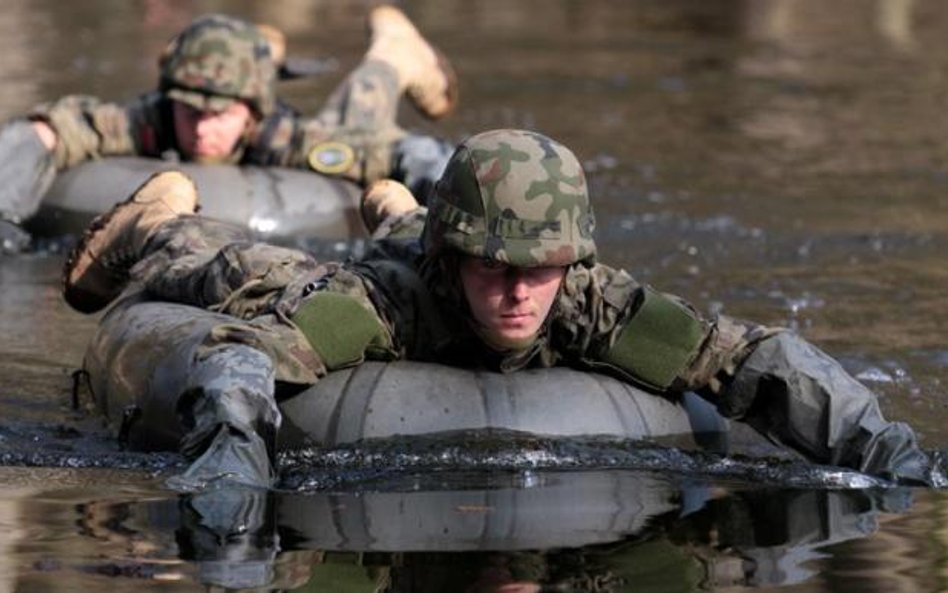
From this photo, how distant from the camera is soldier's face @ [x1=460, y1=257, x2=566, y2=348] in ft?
28.9

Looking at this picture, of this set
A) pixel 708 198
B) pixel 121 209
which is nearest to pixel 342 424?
pixel 121 209

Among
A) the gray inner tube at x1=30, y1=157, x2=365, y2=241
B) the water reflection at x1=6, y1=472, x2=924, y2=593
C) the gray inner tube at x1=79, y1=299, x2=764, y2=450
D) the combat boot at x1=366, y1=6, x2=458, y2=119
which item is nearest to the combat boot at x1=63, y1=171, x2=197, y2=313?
the gray inner tube at x1=79, y1=299, x2=764, y2=450

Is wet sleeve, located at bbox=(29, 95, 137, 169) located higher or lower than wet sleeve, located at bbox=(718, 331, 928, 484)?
higher

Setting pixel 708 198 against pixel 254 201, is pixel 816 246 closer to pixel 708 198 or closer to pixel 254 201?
pixel 708 198

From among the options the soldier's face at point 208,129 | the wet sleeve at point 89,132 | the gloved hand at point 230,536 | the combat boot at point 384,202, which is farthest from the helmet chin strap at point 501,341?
the wet sleeve at point 89,132

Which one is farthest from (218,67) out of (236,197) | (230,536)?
(230,536)

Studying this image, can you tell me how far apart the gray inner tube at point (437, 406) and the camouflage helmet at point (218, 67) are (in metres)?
5.20

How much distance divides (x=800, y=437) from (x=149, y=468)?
2080 mm

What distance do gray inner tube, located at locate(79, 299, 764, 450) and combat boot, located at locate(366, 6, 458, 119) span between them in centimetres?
816

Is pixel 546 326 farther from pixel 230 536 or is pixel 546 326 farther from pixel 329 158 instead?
pixel 329 158

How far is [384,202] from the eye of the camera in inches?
436

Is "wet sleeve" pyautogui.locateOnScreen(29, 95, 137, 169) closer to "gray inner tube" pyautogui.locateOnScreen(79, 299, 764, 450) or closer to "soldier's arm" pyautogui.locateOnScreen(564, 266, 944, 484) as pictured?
"gray inner tube" pyautogui.locateOnScreen(79, 299, 764, 450)

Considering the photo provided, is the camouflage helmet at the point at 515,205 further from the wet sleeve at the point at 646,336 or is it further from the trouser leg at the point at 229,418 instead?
the trouser leg at the point at 229,418

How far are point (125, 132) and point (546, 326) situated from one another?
21.4 ft
